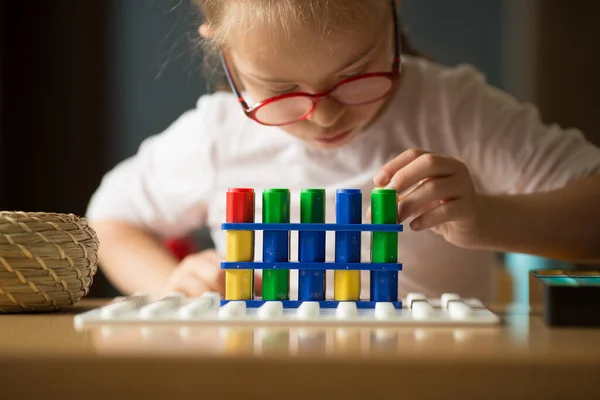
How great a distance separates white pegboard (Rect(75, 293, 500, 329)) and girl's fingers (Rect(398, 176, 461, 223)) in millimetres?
124

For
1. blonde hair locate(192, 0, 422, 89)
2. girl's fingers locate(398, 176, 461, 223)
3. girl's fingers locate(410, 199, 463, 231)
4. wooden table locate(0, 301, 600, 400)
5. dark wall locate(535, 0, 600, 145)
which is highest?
dark wall locate(535, 0, 600, 145)

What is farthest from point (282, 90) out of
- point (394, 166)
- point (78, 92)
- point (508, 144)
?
point (78, 92)

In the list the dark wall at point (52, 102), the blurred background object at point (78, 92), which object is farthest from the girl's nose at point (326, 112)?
the dark wall at point (52, 102)

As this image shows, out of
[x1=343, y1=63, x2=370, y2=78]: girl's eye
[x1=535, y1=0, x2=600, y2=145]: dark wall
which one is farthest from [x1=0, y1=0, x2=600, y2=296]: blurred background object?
[x1=343, y1=63, x2=370, y2=78]: girl's eye

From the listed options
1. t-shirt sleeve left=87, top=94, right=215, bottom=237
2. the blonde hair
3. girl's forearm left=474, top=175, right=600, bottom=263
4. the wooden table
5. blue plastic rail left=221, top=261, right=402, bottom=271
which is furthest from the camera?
t-shirt sleeve left=87, top=94, right=215, bottom=237

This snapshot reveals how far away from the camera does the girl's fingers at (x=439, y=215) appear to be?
79 cm

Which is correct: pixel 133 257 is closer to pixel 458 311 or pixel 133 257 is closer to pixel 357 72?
pixel 357 72

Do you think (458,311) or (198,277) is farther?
(198,277)

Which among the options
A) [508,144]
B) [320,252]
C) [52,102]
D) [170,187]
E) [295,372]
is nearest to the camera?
[295,372]

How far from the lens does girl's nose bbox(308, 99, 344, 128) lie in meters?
0.88

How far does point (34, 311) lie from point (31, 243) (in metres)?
0.08

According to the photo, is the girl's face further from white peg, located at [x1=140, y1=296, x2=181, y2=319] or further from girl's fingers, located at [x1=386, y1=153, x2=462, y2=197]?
white peg, located at [x1=140, y1=296, x2=181, y2=319]

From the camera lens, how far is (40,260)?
0.66 metres

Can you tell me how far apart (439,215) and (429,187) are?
0.04 m
